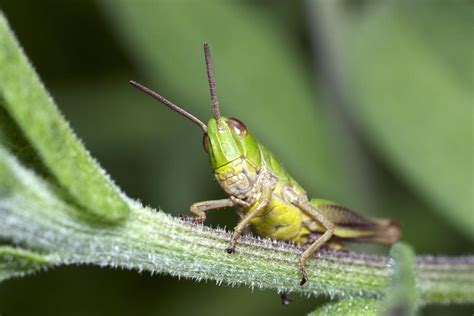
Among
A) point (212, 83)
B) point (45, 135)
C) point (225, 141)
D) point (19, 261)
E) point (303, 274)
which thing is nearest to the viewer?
point (45, 135)

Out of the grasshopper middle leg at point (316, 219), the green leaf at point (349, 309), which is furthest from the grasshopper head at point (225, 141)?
the green leaf at point (349, 309)

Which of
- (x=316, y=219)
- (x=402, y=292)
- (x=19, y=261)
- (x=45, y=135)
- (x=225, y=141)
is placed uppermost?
(x=225, y=141)

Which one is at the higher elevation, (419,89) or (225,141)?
(419,89)

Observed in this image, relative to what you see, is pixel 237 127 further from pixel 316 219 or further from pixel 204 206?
pixel 316 219

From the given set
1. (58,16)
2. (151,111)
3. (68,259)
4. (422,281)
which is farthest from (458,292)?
(58,16)

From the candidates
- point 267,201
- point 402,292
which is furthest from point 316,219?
point 402,292

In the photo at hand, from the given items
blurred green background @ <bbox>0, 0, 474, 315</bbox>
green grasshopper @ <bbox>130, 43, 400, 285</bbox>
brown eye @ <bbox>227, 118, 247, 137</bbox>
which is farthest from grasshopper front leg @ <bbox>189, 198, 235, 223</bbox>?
blurred green background @ <bbox>0, 0, 474, 315</bbox>
